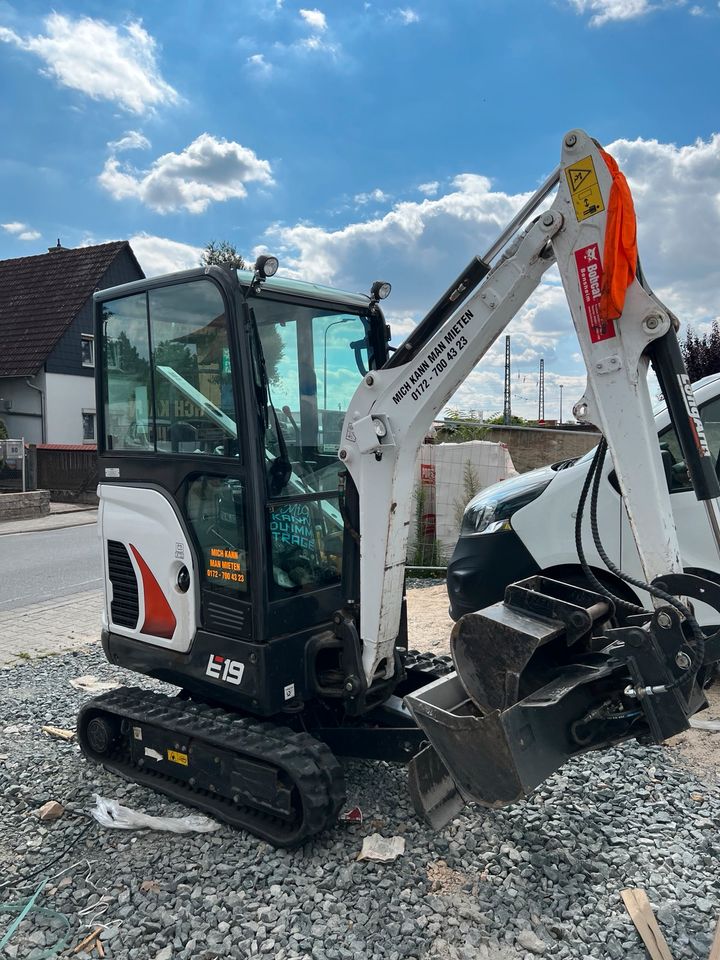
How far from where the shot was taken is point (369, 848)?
342 cm

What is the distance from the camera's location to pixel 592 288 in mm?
2926

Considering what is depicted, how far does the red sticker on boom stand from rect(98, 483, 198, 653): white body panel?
7.21 feet

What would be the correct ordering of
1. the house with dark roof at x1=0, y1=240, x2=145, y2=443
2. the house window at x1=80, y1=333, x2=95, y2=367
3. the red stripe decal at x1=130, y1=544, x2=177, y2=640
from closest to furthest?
1. the red stripe decal at x1=130, y1=544, x2=177, y2=640
2. the house with dark roof at x1=0, y1=240, x2=145, y2=443
3. the house window at x1=80, y1=333, x2=95, y2=367

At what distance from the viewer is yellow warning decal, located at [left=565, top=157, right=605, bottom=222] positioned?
9.50 feet

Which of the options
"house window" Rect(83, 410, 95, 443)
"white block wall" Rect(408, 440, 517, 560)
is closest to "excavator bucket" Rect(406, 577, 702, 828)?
"white block wall" Rect(408, 440, 517, 560)

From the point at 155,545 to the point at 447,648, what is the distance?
3.51 meters

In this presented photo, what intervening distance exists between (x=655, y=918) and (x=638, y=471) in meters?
1.69

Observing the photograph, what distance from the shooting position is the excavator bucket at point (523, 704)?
2.74 m

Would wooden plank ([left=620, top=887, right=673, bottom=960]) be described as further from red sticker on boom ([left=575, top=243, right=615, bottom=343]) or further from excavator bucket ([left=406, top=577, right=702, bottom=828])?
red sticker on boom ([left=575, top=243, right=615, bottom=343])

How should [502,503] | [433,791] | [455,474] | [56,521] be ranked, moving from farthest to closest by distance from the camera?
[56,521] → [455,474] → [502,503] → [433,791]

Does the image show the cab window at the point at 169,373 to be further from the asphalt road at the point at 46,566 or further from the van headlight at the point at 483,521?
the asphalt road at the point at 46,566

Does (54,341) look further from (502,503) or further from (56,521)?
(502,503)

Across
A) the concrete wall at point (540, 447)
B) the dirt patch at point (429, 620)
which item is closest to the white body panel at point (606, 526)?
the dirt patch at point (429, 620)

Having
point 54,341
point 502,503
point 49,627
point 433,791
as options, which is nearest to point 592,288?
point 433,791
